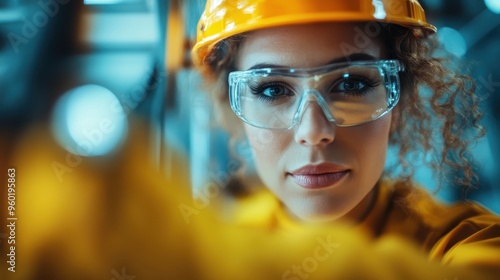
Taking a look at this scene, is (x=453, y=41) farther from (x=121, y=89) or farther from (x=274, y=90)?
(x=121, y=89)

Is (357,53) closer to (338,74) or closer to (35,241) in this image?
(338,74)

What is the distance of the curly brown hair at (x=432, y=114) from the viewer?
1.41 m

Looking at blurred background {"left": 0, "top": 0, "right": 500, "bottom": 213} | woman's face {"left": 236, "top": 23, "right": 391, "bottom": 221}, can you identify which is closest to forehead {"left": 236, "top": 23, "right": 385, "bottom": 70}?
woman's face {"left": 236, "top": 23, "right": 391, "bottom": 221}

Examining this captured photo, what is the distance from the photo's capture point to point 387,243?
4.71ft

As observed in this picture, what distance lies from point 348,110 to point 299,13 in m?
0.27

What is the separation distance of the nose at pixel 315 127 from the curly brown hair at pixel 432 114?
0.22 meters

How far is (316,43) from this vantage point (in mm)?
1311

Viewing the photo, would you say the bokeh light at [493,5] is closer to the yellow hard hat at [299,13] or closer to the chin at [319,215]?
the yellow hard hat at [299,13]

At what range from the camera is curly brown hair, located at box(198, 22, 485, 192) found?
4.62 ft

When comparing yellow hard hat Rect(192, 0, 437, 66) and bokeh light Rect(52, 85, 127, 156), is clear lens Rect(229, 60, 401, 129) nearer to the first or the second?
yellow hard hat Rect(192, 0, 437, 66)

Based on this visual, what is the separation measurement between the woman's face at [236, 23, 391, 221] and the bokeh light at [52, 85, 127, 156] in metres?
0.37

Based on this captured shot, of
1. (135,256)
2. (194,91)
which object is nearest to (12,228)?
(135,256)

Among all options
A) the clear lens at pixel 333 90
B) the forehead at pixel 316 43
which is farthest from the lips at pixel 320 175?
the forehead at pixel 316 43

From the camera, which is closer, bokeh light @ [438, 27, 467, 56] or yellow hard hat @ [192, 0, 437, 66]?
yellow hard hat @ [192, 0, 437, 66]
